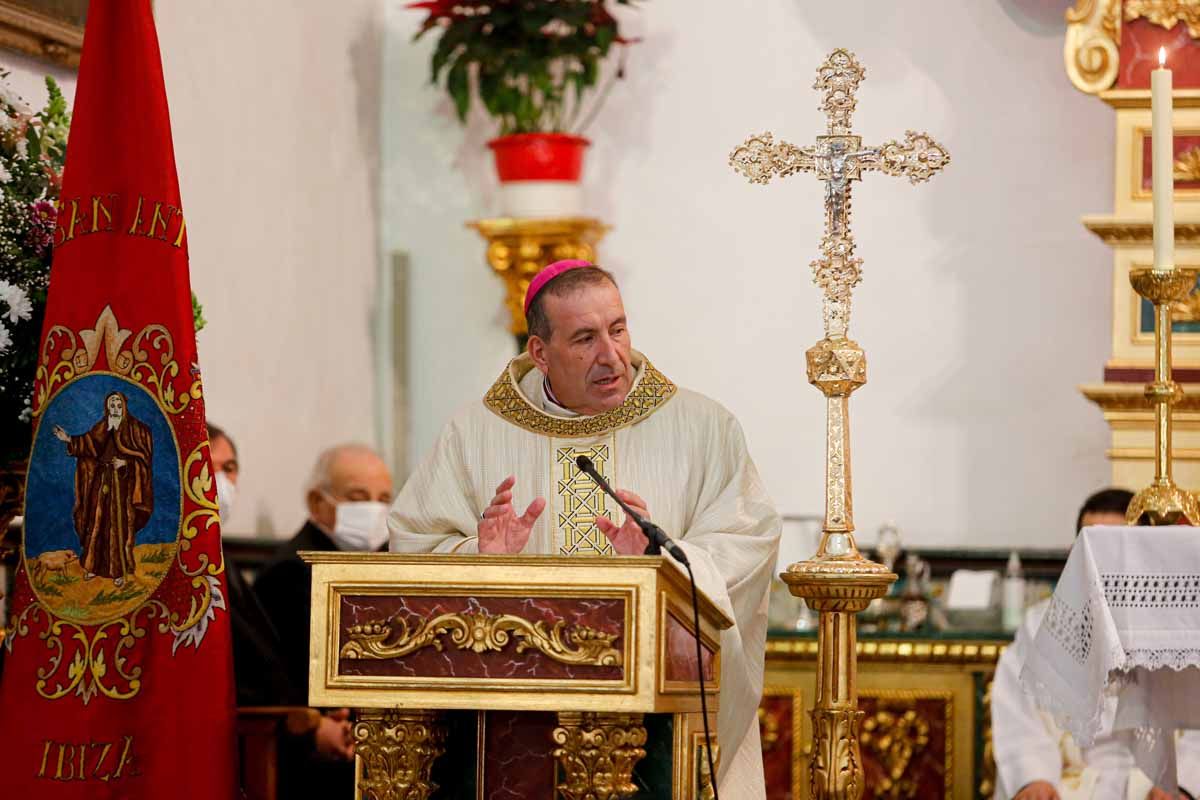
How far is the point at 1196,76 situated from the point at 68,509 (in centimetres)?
434

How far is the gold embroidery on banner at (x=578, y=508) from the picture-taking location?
4898 mm

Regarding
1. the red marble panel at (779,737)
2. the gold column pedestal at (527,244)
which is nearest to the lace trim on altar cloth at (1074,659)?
the red marble panel at (779,737)

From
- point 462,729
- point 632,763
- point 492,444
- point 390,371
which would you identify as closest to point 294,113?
point 390,371

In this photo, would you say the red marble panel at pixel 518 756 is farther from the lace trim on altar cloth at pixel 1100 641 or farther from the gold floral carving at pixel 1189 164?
the gold floral carving at pixel 1189 164

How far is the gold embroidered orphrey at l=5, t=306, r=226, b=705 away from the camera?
4.86 m

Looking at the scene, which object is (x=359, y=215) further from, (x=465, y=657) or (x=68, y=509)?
(x=465, y=657)

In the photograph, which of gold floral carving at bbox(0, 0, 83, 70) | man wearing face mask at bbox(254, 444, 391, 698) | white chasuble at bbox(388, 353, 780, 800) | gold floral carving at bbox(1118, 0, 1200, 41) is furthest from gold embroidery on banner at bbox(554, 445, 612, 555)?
gold floral carving at bbox(1118, 0, 1200, 41)

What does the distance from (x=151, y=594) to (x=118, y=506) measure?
0.24 metres

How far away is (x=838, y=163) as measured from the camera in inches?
196

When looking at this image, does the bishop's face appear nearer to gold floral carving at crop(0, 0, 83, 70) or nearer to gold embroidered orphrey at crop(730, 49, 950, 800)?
gold embroidered orphrey at crop(730, 49, 950, 800)

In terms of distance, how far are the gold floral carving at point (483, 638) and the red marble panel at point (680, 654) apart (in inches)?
6.1

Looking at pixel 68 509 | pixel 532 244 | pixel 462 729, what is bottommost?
pixel 462 729

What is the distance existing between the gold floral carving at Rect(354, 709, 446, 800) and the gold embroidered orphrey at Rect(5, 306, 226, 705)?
1.15 meters

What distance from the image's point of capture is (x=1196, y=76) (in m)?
7.05
